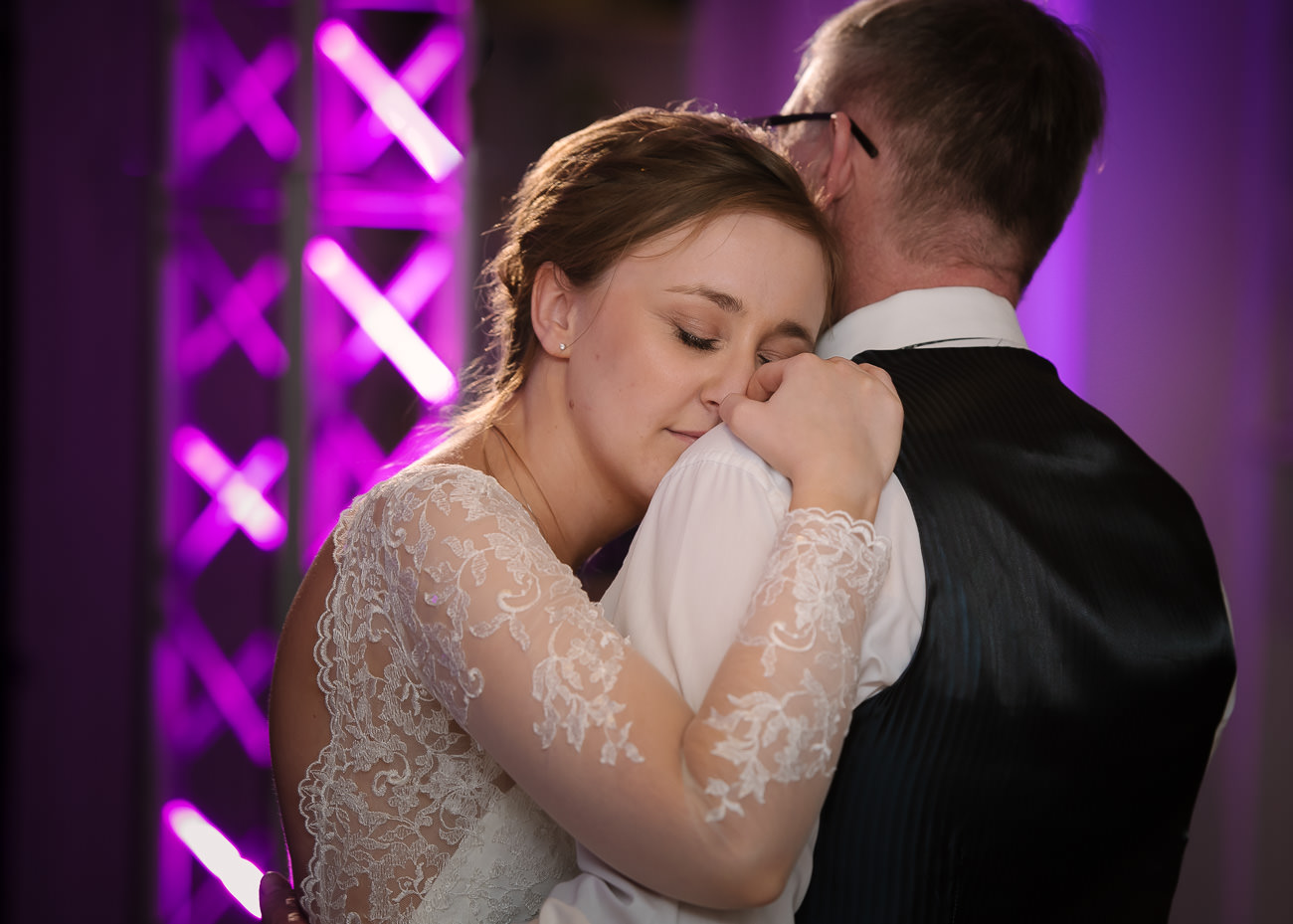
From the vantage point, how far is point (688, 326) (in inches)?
50.2

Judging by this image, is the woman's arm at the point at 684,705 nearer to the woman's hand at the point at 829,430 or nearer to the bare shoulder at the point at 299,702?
the woman's hand at the point at 829,430

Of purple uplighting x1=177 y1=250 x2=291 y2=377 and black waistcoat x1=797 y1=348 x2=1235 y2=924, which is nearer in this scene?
black waistcoat x1=797 y1=348 x2=1235 y2=924

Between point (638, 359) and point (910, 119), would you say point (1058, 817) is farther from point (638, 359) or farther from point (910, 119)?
point (910, 119)

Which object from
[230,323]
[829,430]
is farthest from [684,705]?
[230,323]

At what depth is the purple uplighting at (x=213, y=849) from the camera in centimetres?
336

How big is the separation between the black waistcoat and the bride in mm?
113

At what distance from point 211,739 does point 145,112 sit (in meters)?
2.18

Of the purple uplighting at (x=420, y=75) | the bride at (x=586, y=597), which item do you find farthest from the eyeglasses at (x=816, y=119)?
the purple uplighting at (x=420, y=75)

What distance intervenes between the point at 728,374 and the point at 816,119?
0.45m

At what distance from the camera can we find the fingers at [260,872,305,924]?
1.42 m

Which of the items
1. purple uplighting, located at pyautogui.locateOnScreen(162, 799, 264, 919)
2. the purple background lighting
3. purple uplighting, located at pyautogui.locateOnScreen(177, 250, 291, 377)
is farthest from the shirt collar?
purple uplighting, located at pyautogui.locateOnScreen(162, 799, 264, 919)

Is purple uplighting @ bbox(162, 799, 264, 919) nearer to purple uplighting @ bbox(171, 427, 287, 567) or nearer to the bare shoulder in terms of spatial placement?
purple uplighting @ bbox(171, 427, 287, 567)

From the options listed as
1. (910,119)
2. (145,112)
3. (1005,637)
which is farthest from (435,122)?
(1005,637)

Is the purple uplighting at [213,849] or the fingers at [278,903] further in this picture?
the purple uplighting at [213,849]
